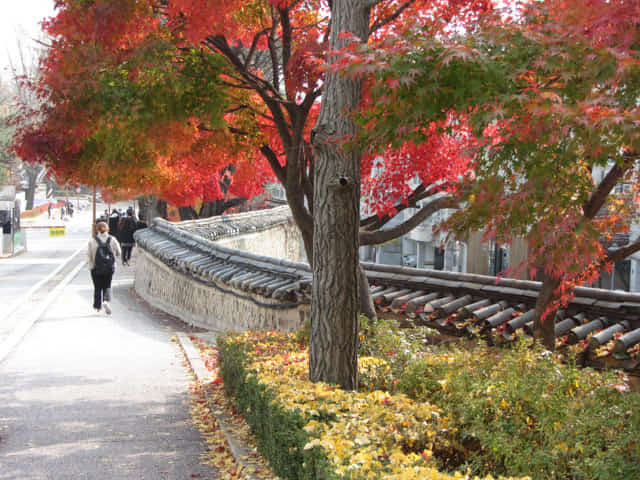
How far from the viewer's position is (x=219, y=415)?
7.06m

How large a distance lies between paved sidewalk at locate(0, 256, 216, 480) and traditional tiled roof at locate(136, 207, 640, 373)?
82.6 inches

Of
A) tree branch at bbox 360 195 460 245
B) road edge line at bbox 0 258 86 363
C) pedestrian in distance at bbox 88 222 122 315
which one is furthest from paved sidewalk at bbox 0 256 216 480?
tree branch at bbox 360 195 460 245

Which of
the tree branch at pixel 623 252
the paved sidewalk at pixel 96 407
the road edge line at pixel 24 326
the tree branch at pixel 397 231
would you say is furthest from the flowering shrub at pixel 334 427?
the road edge line at pixel 24 326

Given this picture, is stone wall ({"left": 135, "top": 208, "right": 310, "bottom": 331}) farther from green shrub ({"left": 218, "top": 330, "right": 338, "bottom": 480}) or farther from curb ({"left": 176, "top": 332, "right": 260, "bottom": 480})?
green shrub ({"left": 218, "top": 330, "right": 338, "bottom": 480})

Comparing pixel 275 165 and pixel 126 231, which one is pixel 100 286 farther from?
pixel 126 231

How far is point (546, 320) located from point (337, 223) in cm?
267

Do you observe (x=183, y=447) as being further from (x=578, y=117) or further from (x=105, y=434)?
(x=578, y=117)

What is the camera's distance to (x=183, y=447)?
6.38 meters

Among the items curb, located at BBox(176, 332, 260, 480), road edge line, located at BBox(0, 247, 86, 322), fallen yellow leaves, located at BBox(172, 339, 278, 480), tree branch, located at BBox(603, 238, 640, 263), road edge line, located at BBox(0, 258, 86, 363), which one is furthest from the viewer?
road edge line, located at BBox(0, 247, 86, 322)

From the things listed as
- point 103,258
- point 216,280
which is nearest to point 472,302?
point 216,280

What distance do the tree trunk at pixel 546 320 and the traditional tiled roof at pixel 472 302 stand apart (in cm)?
20

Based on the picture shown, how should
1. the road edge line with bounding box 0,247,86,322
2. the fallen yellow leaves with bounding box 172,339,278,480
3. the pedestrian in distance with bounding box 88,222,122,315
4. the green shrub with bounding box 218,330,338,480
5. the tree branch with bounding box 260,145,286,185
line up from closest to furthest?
the green shrub with bounding box 218,330,338,480, the fallen yellow leaves with bounding box 172,339,278,480, the tree branch with bounding box 260,145,286,185, the pedestrian in distance with bounding box 88,222,122,315, the road edge line with bounding box 0,247,86,322

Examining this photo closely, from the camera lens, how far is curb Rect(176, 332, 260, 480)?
5.76 metres

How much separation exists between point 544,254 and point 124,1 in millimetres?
5711
